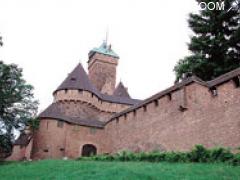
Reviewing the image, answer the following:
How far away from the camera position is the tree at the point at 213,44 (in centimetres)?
2034

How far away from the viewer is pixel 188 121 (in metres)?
16.5

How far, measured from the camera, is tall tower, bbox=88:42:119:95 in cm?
4395

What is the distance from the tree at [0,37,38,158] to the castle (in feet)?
9.83

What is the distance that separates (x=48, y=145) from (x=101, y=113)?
1007cm

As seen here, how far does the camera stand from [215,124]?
1481 centimetres

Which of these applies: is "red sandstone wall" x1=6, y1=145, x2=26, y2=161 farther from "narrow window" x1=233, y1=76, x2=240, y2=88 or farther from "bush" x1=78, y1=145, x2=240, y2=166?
"narrow window" x1=233, y1=76, x2=240, y2=88

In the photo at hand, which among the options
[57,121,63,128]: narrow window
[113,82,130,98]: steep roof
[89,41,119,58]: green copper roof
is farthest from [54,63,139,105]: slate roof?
[89,41,119,58]: green copper roof

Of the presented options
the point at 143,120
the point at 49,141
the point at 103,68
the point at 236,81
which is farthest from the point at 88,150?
the point at 103,68

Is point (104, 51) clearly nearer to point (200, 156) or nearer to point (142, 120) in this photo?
point (142, 120)

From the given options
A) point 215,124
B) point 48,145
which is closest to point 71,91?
point 48,145

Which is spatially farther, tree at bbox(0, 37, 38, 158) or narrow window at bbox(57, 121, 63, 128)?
narrow window at bbox(57, 121, 63, 128)

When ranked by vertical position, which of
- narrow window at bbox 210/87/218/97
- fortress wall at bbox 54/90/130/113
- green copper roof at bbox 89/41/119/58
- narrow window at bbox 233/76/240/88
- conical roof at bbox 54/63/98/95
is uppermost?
green copper roof at bbox 89/41/119/58

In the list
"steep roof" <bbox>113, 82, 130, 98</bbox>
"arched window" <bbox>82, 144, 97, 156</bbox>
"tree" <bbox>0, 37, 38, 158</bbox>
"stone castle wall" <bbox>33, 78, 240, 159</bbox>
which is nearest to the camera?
"stone castle wall" <bbox>33, 78, 240, 159</bbox>

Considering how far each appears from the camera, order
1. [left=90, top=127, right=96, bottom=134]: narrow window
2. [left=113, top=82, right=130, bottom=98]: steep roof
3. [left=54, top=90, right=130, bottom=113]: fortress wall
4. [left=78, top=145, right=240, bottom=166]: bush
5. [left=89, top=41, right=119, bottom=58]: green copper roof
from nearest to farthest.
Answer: [left=78, top=145, right=240, bottom=166]: bush → [left=90, top=127, right=96, bottom=134]: narrow window → [left=54, top=90, right=130, bottom=113]: fortress wall → [left=113, top=82, right=130, bottom=98]: steep roof → [left=89, top=41, right=119, bottom=58]: green copper roof
